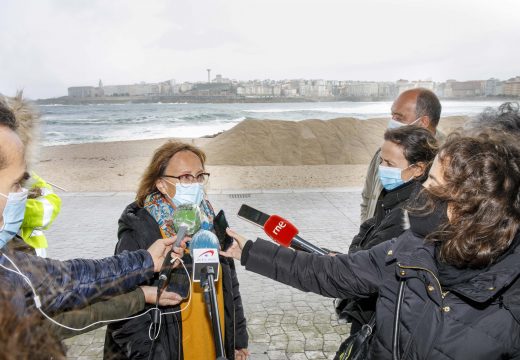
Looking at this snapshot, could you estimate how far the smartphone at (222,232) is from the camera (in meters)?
2.42

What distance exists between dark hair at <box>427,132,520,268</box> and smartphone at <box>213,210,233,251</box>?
3.56ft

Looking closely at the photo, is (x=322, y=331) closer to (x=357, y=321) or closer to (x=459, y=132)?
(x=357, y=321)

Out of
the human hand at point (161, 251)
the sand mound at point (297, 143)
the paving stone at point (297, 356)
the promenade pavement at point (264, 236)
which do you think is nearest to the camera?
the human hand at point (161, 251)

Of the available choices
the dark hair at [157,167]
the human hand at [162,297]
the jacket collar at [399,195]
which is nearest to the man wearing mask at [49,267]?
the human hand at [162,297]

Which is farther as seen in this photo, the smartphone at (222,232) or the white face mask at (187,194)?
the white face mask at (187,194)

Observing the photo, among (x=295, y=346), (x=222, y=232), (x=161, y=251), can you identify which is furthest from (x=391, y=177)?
(x=295, y=346)

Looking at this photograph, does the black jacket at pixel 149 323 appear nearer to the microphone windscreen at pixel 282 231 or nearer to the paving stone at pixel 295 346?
the microphone windscreen at pixel 282 231

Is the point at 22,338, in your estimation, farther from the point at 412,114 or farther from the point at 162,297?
the point at 412,114

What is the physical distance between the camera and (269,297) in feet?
18.2

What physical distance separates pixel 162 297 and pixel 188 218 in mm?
448

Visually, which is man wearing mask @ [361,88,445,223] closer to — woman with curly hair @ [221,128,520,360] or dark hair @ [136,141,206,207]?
dark hair @ [136,141,206,207]

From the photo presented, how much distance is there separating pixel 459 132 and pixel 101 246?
685cm

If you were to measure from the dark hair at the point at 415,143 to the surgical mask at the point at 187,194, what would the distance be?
55.5 inches

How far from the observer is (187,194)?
111 inches
